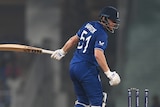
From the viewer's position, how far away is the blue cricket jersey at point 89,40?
31.6 feet

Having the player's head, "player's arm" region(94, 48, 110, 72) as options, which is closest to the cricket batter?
the player's head

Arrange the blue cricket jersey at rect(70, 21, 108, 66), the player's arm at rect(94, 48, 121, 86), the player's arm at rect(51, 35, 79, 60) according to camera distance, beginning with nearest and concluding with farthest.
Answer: the player's arm at rect(94, 48, 121, 86) → the blue cricket jersey at rect(70, 21, 108, 66) → the player's arm at rect(51, 35, 79, 60)

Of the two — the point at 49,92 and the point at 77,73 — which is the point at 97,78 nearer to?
the point at 77,73

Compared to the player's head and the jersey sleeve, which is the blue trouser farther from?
the player's head

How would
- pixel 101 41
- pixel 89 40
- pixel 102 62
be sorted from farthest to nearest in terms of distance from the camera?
1. pixel 89 40
2. pixel 101 41
3. pixel 102 62

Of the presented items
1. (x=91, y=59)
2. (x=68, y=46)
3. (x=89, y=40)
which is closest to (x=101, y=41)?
(x=89, y=40)

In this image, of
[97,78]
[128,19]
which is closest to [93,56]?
[97,78]

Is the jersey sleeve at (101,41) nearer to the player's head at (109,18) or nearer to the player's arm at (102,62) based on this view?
the player's arm at (102,62)

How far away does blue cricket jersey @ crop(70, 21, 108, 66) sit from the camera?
9624 mm

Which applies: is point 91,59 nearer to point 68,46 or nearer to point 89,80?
point 89,80

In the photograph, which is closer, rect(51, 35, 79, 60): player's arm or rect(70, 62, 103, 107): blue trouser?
rect(70, 62, 103, 107): blue trouser

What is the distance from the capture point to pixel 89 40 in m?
9.68

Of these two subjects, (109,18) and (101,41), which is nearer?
(101,41)

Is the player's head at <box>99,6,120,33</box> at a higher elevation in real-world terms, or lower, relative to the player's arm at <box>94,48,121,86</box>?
higher
